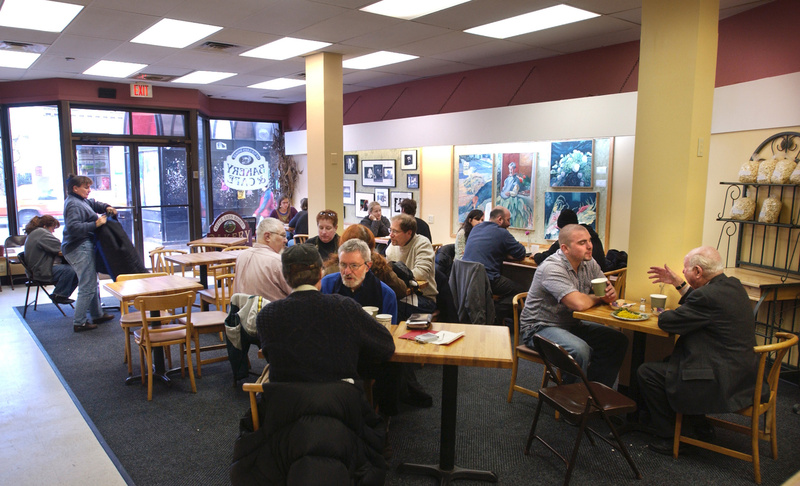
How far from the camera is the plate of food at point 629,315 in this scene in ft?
11.7

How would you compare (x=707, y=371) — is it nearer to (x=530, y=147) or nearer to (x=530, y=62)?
(x=530, y=147)

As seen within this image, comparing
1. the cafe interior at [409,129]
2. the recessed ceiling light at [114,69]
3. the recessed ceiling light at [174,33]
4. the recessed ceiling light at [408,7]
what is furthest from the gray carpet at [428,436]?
the recessed ceiling light at [114,69]

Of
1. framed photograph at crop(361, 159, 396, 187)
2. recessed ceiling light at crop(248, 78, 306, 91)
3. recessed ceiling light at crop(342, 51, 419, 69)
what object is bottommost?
framed photograph at crop(361, 159, 396, 187)

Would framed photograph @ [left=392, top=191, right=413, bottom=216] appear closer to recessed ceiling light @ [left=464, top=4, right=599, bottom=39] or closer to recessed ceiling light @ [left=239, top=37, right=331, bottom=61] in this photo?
recessed ceiling light @ [left=239, top=37, right=331, bottom=61]

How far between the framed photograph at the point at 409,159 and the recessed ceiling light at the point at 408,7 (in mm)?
3478

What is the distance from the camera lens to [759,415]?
3271 mm

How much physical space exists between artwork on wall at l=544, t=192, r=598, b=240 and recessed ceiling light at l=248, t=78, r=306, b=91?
14.8 feet

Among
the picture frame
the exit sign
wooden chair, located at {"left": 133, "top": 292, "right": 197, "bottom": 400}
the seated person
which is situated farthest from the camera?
the picture frame

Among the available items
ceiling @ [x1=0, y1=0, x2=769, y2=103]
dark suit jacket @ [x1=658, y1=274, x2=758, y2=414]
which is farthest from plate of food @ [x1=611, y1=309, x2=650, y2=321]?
ceiling @ [x1=0, y1=0, x2=769, y2=103]

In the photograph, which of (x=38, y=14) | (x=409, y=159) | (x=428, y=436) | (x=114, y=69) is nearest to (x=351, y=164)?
(x=409, y=159)

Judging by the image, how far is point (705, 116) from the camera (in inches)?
152

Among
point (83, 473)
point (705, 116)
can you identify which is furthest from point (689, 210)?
point (83, 473)

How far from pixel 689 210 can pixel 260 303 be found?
9.85 ft

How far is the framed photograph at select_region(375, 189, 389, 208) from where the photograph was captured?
922 centimetres
